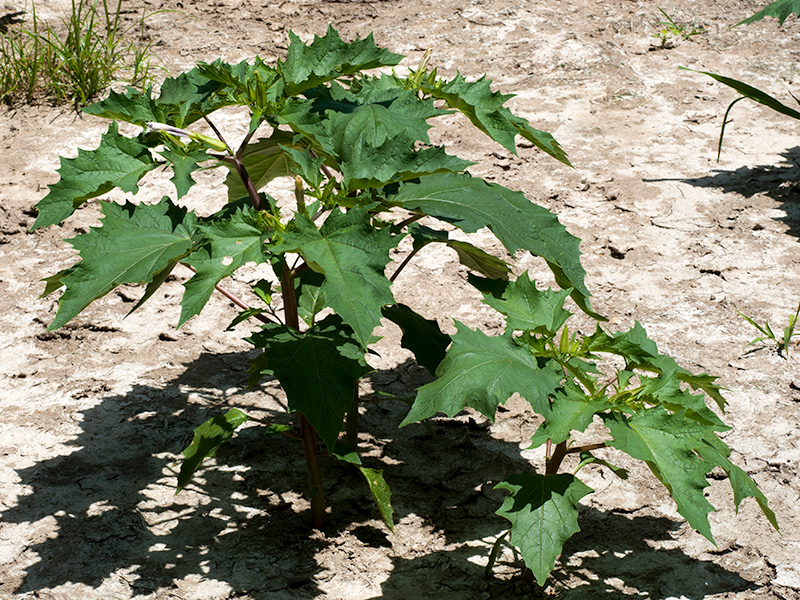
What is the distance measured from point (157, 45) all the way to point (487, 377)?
15.4ft

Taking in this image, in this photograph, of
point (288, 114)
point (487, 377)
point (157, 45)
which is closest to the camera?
point (487, 377)

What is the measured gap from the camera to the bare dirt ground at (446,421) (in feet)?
7.41

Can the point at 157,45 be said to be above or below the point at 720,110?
above

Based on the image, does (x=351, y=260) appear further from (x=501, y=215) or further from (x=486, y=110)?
(x=486, y=110)

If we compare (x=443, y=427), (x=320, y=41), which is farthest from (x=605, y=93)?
(x=320, y=41)

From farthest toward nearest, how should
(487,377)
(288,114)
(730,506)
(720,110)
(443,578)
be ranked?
(720,110), (730,506), (443,578), (288,114), (487,377)

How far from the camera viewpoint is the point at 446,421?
290cm

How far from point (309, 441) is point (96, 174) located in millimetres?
907

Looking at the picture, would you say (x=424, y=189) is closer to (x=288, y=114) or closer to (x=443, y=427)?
(x=288, y=114)

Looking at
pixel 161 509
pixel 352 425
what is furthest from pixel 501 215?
pixel 161 509

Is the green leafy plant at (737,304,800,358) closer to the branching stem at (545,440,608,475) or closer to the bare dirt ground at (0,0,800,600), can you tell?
the bare dirt ground at (0,0,800,600)

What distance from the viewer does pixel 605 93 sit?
16.6 ft

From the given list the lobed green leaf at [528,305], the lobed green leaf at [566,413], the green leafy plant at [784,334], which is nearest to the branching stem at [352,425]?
the lobed green leaf at [528,305]

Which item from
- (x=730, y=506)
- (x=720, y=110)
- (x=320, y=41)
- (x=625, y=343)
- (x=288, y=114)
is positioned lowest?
(x=730, y=506)
